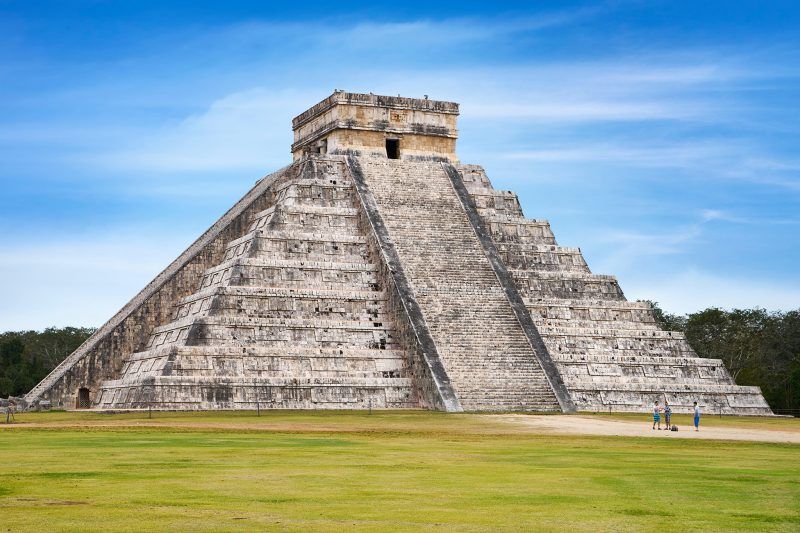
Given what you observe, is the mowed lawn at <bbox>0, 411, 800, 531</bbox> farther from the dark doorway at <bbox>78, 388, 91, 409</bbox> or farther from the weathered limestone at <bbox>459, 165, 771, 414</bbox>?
the dark doorway at <bbox>78, 388, 91, 409</bbox>

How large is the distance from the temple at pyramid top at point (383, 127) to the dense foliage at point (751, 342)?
59.4ft

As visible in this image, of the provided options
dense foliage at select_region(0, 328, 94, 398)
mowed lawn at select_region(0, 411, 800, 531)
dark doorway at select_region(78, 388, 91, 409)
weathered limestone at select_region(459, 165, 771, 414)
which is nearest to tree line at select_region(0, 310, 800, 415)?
dense foliage at select_region(0, 328, 94, 398)

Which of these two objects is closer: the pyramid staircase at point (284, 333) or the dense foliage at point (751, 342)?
the pyramid staircase at point (284, 333)

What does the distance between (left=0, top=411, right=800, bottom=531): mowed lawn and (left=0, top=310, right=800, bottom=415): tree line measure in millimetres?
29531

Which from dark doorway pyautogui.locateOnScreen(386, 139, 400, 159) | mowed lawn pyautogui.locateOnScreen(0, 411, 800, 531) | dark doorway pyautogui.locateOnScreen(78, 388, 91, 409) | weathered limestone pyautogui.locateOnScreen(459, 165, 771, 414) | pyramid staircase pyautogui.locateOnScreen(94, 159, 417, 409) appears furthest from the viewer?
dark doorway pyautogui.locateOnScreen(386, 139, 400, 159)

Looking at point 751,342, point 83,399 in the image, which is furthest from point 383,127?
point 751,342

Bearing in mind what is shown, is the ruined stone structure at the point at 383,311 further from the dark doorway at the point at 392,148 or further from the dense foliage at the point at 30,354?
the dense foliage at the point at 30,354

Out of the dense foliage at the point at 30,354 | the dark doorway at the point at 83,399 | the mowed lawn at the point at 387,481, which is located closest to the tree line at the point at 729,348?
the dense foliage at the point at 30,354

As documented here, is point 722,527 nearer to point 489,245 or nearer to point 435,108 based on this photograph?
point 489,245

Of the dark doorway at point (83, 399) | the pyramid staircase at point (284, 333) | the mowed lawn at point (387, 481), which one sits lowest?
the mowed lawn at point (387, 481)

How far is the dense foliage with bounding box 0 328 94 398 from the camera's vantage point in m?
54.3

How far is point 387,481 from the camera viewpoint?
1512 cm

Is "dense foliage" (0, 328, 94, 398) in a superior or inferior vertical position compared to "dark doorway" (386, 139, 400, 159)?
inferior

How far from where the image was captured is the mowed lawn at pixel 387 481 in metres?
12.0
